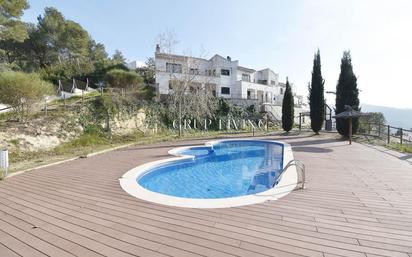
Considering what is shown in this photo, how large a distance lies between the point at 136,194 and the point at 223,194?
89.8 inches

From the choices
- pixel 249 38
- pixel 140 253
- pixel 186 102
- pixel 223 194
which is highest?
pixel 249 38

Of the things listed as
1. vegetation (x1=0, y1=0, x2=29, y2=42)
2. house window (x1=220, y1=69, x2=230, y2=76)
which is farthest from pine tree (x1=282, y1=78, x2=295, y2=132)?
vegetation (x1=0, y1=0, x2=29, y2=42)

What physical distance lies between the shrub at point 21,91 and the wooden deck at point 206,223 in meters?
7.28

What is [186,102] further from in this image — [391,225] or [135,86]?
[391,225]

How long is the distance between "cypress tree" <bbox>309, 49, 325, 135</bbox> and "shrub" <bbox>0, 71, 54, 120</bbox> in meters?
16.3

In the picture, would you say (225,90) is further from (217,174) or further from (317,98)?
(217,174)

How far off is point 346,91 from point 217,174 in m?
11.6

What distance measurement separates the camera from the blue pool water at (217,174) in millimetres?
6886

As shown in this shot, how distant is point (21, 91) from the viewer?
38.7 ft

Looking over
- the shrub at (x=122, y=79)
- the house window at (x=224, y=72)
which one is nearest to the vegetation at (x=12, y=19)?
the shrub at (x=122, y=79)

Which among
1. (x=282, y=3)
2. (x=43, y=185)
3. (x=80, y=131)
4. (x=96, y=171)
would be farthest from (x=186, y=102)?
(x=43, y=185)

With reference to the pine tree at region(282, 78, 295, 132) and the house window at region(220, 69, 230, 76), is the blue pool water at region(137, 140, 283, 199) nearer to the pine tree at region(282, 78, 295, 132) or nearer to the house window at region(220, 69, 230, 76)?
the pine tree at region(282, 78, 295, 132)

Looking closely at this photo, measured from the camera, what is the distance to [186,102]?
2033 centimetres

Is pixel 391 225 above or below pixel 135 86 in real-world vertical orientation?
below
